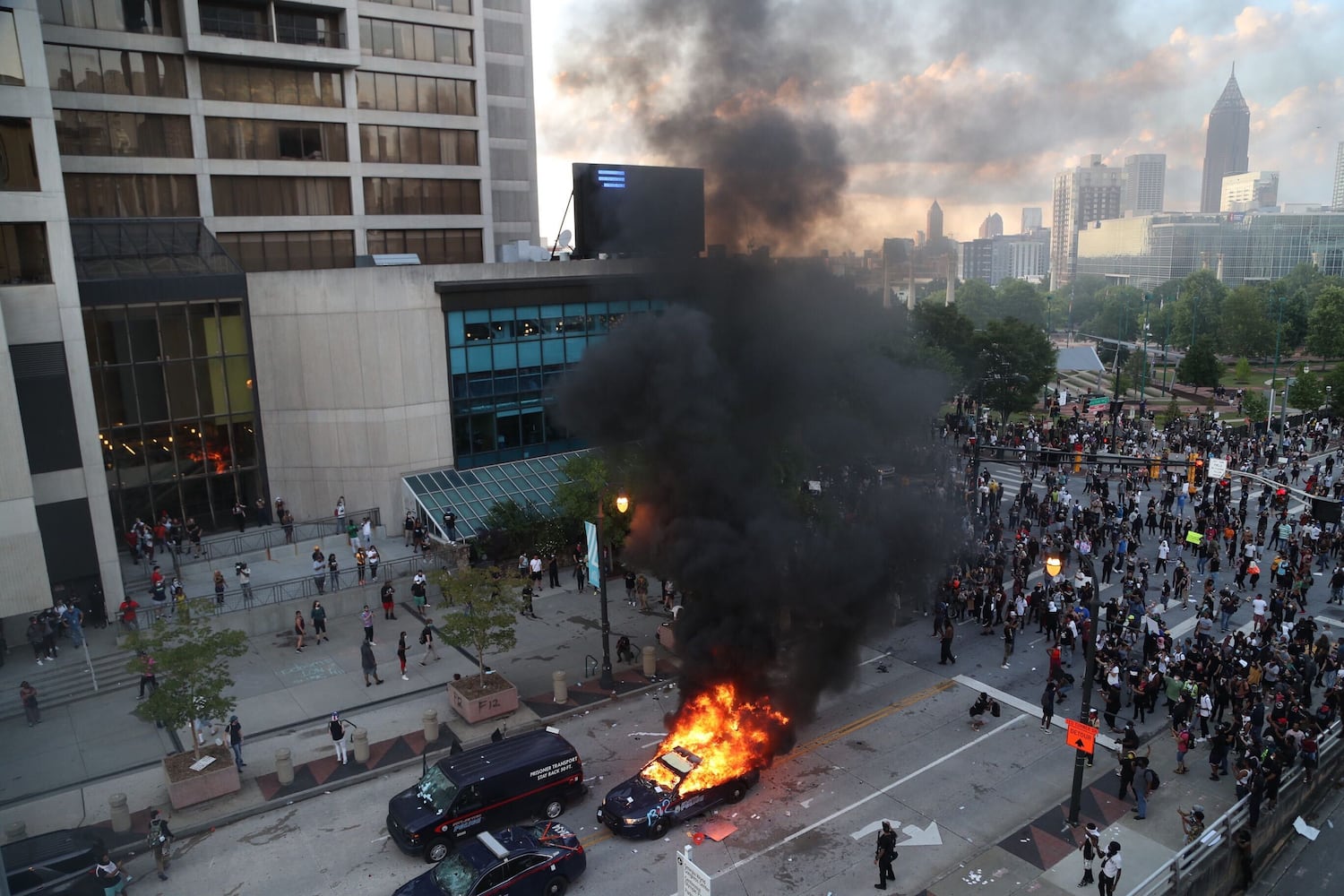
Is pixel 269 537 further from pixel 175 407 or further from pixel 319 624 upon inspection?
pixel 319 624

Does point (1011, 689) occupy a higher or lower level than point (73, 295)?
lower

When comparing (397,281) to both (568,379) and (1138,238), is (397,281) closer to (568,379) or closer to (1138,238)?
(568,379)

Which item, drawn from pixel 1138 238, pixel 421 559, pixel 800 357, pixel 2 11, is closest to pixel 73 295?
pixel 2 11

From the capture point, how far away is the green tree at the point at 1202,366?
214ft

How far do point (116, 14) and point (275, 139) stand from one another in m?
6.38

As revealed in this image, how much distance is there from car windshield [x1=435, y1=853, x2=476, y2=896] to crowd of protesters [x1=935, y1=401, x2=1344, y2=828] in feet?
35.4

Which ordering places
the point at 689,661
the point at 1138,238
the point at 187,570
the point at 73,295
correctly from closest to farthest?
the point at 689,661, the point at 73,295, the point at 187,570, the point at 1138,238

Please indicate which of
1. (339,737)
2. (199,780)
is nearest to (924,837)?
(339,737)

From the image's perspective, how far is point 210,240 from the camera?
32125mm

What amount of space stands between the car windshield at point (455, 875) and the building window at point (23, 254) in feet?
65.4

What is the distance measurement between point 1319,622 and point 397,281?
29.8 m

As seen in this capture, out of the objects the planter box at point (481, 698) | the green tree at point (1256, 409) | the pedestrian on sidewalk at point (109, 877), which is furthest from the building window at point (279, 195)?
the green tree at point (1256, 409)

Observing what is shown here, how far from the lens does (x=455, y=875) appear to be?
13031 millimetres

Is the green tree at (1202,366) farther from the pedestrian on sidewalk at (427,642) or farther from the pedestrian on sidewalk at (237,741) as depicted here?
the pedestrian on sidewalk at (237,741)
